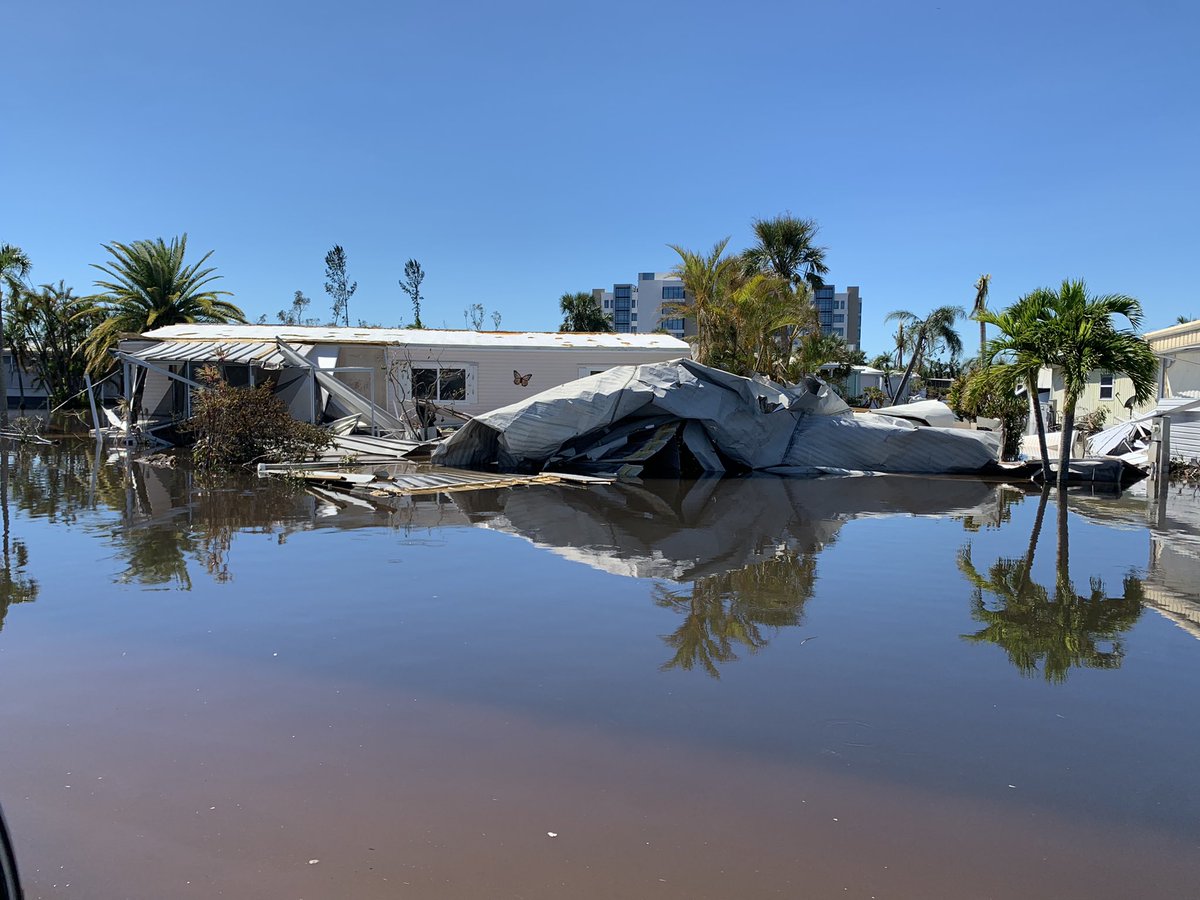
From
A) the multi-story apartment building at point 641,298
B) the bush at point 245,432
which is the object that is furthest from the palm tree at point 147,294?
the multi-story apartment building at point 641,298

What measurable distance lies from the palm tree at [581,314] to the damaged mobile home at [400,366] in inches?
1262

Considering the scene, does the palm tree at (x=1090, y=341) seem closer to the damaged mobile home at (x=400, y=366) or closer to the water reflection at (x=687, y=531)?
the water reflection at (x=687, y=531)

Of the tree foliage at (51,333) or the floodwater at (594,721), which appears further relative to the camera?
the tree foliage at (51,333)

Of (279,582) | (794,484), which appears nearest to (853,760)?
(279,582)

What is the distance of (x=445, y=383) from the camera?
85.3 ft

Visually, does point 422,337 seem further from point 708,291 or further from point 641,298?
point 641,298

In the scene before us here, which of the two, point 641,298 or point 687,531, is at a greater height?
point 641,298

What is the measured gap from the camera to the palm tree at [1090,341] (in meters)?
15.5

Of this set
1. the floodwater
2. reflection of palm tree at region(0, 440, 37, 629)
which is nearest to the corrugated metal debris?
the floodwater

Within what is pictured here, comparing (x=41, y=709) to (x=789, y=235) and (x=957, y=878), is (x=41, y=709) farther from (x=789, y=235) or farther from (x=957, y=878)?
(x=789, y=235)

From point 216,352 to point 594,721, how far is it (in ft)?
64.4

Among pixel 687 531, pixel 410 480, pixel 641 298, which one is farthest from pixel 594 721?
pixel 641 298

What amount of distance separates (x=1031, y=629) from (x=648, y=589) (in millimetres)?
2942

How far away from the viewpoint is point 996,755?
14.3 ft
